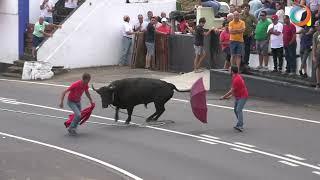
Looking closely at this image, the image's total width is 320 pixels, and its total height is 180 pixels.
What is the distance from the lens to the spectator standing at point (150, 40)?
1069 inches

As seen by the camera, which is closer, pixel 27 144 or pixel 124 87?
pixel 27 144

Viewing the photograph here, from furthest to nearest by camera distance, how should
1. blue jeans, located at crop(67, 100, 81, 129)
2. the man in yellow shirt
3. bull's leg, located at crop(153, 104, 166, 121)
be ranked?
1. the man in yellow shirt
2. bull's leg, located at crop(153, 104, 166, 121)
3. blue jeans, located at crop(67, 100, 81, 129)

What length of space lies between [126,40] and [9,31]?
17.2 feet

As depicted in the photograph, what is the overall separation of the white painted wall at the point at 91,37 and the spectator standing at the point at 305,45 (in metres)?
11.3

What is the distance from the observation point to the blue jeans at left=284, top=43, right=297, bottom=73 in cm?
2059

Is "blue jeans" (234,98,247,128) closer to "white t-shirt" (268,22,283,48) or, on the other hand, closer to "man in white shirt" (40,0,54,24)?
"white t-shirt" (268,22,283,48)

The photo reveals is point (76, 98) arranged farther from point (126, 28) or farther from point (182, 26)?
point (126, 28)

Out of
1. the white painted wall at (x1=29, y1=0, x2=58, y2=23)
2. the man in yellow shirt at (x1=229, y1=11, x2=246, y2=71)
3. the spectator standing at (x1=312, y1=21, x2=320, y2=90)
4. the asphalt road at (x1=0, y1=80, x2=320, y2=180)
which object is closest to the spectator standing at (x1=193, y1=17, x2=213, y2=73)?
the man in yellow shirt at (x1=229, y1=11, x2=246, y2=71)

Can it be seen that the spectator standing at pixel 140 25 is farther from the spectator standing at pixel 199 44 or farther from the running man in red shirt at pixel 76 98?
the running man in red shirt at pixel 76 98

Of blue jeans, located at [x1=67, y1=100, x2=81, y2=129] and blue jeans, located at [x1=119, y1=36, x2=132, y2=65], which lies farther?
blue jeans, located at [x1=119, y1=36, x2=132, y2=65]

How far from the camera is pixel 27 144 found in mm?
14156

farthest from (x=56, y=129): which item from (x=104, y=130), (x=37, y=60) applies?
(x=37, y=60)

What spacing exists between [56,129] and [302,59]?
8265mm

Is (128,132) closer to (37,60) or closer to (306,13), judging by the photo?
(306,13)
